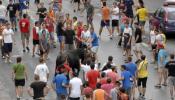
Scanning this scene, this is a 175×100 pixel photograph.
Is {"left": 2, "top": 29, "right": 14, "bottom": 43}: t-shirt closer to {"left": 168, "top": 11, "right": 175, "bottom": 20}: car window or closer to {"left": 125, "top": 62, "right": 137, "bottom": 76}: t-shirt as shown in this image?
{"left": 125, "top": 62, "right": 137, "bottom": 76}: t-shirt

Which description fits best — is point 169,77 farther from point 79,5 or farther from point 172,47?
point 79,5

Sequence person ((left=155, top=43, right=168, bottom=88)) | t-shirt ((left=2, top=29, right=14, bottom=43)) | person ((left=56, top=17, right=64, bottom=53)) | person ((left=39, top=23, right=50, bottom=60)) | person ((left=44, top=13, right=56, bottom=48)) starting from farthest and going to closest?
person ((left=44, top=13, right=56, bottom=48)) → person ((left=56, top=17, right=64, bottom=53)) → person ((left=39, top=23, right=50, bottom=60)) → t-shirt ((left=2, top=29, right=14, bottom=43)) → person ((left=155, top=43, right=168, bottom=88))

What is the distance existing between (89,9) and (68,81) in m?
11.3

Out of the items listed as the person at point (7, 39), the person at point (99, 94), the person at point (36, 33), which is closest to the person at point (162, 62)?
the person at point (99, 94)

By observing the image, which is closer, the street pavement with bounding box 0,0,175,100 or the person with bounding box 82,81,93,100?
the person with bounding box 82,81,93,100

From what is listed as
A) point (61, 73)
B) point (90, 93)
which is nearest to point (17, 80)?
point (61, 73)

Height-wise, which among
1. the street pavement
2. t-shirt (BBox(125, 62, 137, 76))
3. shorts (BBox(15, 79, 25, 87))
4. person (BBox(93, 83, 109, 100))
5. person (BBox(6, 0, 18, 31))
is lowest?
the street pavement

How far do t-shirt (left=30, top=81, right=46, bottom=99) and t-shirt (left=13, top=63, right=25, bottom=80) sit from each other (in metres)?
1.99

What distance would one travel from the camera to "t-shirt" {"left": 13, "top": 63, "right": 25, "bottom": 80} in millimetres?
20844

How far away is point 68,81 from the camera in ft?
65.9

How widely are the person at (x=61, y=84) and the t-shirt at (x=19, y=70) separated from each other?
5.15ft

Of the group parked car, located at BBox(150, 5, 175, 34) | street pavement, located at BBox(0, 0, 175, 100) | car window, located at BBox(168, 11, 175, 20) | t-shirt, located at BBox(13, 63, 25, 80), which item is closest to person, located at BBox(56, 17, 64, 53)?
street pavement, located at BBox(0, 0, 175, 100)

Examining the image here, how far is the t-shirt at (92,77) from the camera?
66.0 ft

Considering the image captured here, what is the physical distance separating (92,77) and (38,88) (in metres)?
2.05
